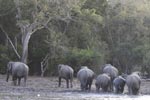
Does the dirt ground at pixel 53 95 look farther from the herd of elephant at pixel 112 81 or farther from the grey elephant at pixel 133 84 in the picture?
the herd of elephant at pixel 112 81

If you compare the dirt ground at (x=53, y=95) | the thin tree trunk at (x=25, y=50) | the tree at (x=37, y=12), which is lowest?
the dirt ground at (x=53, y=95)

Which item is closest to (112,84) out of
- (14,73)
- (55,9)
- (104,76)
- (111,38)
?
(104,76)

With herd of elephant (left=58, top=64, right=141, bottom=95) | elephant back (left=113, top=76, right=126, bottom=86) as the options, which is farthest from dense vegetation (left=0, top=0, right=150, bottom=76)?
elephant back (left=113, top=76, right=126, bottom=86)

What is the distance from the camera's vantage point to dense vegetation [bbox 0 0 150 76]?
41.4 metres

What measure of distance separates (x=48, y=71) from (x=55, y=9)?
6.94 m

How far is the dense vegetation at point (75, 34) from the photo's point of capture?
41.4m

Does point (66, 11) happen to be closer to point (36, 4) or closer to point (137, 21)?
point (36, 4)

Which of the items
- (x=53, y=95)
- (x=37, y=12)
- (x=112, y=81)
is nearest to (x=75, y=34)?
(x=37, y=12)

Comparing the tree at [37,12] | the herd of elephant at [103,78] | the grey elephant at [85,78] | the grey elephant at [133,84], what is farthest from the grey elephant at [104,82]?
the tree at [37,12]

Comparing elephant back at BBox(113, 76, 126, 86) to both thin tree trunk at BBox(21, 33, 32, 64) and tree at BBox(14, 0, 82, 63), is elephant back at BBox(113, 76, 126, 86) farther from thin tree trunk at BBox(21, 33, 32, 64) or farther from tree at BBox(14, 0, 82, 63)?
thin tree trunk at BBox(21, 33, 32, 64)

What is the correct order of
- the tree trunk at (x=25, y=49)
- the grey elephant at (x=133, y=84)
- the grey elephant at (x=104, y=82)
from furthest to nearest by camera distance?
the tree trunk at (x=25, y=49)
the grey elephant at (x=104, y=82)
the grey elephant at (x=133, y=84)

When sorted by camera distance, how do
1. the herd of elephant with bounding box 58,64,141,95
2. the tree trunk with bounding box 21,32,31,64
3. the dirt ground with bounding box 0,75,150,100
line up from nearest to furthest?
the dirt ground with bounding box 0,75,150,100 → the herd of elephant with bounding box 58,64,141,95 → the tree trunk with bounding box 21,32,31,64

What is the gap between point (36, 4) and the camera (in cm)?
4038

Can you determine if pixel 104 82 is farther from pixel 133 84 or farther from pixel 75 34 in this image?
pixel 75 34
